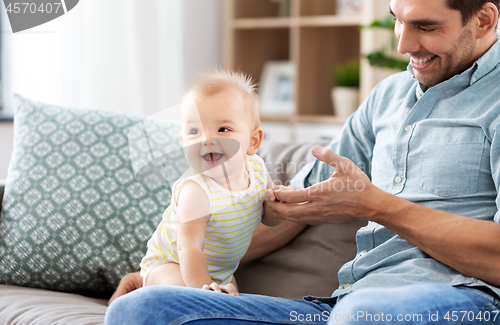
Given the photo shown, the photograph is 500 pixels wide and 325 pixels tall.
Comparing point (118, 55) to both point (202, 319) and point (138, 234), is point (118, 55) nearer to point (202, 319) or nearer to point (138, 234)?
point (138, 234)

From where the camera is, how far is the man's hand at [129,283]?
4.14 feet

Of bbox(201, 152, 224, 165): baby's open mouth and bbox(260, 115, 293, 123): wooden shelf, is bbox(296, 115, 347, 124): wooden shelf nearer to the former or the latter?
bbox(260, 115, 293, 123): wooden shelf

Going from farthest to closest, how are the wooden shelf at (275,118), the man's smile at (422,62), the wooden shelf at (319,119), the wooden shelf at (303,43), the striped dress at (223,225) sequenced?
the wooden shelf at (275,118) → the wooden shelf at (303,43) → the wooden shelf at (319,119) → the man's smile at (422,62) → the striped dress at (223,225)

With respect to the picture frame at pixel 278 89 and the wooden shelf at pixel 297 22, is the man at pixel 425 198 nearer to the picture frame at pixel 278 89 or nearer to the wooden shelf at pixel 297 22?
the wooden shelf at pixel 297 22

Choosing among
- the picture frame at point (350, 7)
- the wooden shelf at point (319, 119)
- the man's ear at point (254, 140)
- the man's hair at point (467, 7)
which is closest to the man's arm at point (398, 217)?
the man's ear at point (254, 140)

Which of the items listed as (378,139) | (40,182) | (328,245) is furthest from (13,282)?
(378,139)

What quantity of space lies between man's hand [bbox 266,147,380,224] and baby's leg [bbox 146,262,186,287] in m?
0.24

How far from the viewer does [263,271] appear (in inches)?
54.4

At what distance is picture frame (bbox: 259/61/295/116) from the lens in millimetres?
3256

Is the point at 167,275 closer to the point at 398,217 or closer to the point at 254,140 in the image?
the point at 254,140

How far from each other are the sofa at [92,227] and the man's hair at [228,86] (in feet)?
1.08

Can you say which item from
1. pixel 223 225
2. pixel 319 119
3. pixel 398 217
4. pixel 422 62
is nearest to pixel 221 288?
pixel 223 225

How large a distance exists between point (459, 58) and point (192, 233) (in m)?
0.68

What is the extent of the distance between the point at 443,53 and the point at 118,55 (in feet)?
6.05
